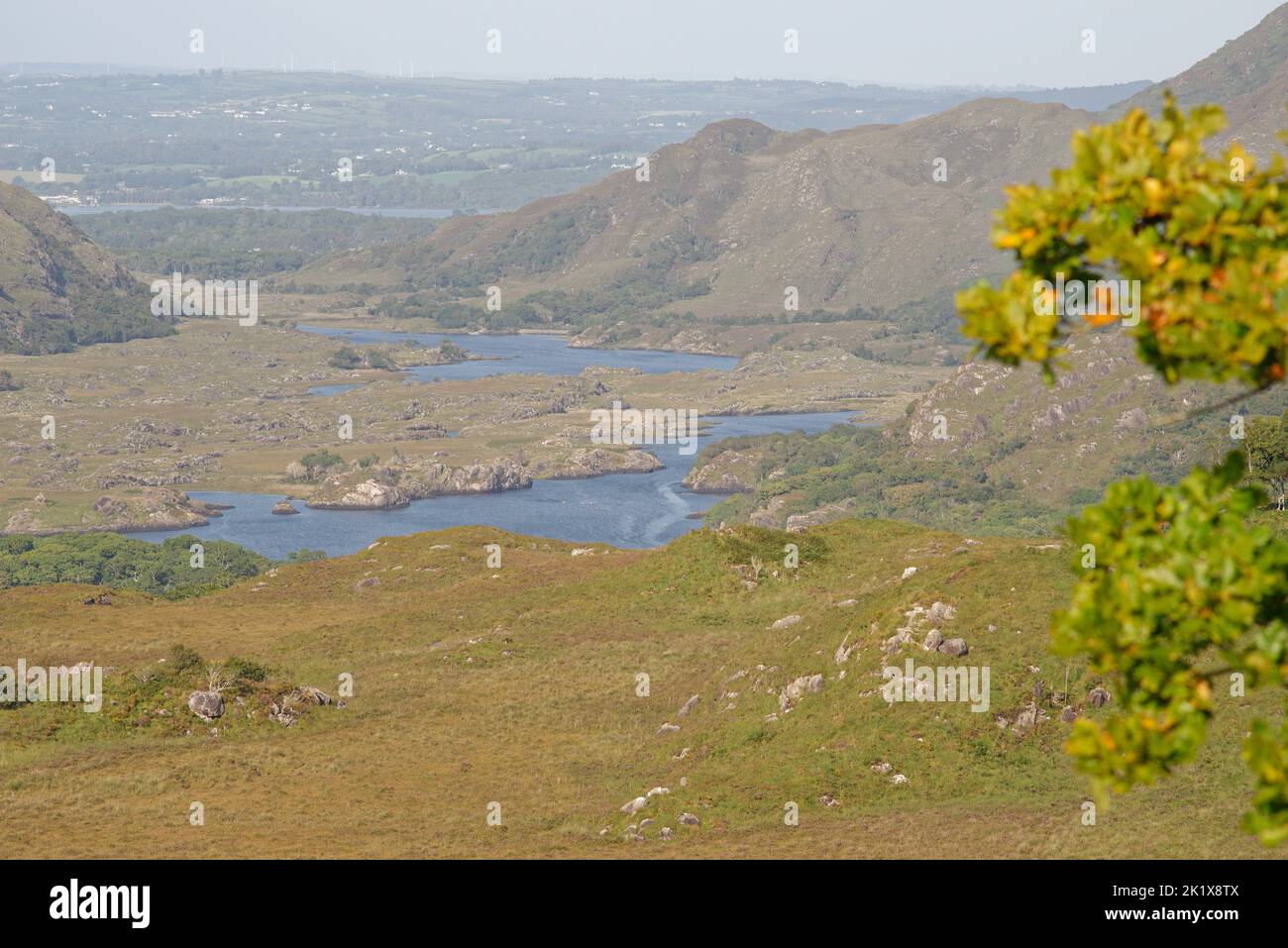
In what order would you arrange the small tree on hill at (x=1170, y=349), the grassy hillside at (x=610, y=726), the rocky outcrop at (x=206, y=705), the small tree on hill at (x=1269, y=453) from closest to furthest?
the small tree on hill at (x=1170, y=349)
the grassy hillside at (x=610, y=726)
the rocky outcrop at (x=206, y=705)
the small tree on hill at (x=1269, y=453)

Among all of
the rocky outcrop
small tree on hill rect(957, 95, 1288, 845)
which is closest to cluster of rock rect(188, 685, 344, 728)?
the rocky outcrop

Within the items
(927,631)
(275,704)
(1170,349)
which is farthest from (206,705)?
(1170,349)

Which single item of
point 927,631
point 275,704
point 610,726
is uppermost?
point 927,631

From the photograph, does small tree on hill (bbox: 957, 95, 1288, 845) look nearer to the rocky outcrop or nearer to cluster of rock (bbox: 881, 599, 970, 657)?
cluster of rock (bbox: 881, 599, 970, 657)

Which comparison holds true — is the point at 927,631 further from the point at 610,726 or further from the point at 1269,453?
the point at 1269,453

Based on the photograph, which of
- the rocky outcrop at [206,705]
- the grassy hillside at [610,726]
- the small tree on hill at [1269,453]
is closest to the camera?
the grassy hillside at [610,726]

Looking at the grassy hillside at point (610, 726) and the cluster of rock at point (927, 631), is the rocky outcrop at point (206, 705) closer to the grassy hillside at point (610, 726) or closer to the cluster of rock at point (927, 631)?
the grassy hillside at point (610, 726)

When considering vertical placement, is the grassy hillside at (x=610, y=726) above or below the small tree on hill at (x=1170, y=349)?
below

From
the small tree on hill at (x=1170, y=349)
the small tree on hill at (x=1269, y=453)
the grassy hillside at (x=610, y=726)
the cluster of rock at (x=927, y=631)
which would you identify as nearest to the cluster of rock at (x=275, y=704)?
the grassy hillside at (x=610, y=726)

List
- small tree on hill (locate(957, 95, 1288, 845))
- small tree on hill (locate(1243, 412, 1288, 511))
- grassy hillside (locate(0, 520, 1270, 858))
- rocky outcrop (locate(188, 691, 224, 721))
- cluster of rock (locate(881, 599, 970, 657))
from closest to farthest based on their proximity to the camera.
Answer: small tree on hill (locate(957, 95, 1288, 845)), grassy hillside (locate(0, 520, 1270, 858)), cluster of rock (locate(881, 599, 970, 657)), rocky outcrop (locate(188, 691, 224, 721)), small tree on hill (locate(1243, 412, 1288, 511))
